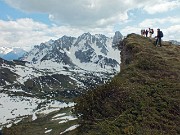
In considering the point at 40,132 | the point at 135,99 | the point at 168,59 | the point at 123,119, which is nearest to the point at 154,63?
the point at 168,59

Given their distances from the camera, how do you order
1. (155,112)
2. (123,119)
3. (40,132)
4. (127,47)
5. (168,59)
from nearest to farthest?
(123,119)
(155,112)
(168,59)
(127,47)
(40,132)

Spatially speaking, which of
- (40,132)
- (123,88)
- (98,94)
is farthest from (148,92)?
(40,132)

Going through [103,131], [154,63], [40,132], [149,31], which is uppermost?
[149,31]

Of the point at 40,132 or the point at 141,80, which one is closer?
the point at 141,80

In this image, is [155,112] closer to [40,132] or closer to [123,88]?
[123,88]

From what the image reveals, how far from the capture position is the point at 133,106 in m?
22.5

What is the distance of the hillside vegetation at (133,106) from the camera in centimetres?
2017

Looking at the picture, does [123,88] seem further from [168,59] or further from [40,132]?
[40,132]

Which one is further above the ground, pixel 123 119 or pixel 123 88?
pixel 123 88

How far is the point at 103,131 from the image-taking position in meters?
19.4

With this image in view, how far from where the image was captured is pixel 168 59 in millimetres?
35406

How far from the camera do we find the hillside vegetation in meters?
20.2

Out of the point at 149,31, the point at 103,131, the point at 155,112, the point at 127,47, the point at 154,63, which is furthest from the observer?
the point at 149,31

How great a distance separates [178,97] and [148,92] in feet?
7.71
